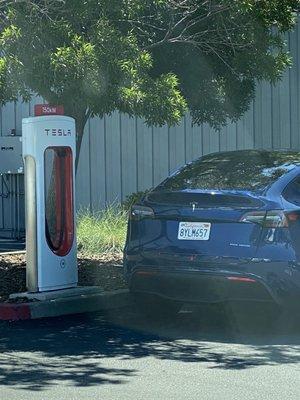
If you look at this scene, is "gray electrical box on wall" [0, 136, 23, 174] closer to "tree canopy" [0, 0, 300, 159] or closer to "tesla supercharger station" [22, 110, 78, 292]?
"tree canopy" [0, 0, 300, 159]

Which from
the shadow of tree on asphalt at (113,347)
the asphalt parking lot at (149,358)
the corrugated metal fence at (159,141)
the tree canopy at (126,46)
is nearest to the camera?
the asphalt parking lot at (149,358)

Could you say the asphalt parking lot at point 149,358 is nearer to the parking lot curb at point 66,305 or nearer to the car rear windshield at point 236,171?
the parking lot curb at point 66,305

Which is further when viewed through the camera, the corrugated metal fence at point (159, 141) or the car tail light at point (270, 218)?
the corrugated metal fence at point (159, 141)

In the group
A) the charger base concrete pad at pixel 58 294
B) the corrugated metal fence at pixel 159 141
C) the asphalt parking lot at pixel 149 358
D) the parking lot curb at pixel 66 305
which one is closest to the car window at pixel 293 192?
the asphalt parking lot at pixel 149 358

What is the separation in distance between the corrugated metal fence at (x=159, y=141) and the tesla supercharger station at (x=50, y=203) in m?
6.75

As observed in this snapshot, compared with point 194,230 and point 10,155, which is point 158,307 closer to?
point 194,230

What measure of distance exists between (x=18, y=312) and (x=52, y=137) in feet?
6.29

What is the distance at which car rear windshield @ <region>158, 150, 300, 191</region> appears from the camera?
838 centimetres

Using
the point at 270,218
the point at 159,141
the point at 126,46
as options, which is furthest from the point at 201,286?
the point at 159,141

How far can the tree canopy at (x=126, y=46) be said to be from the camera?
8.77 metres

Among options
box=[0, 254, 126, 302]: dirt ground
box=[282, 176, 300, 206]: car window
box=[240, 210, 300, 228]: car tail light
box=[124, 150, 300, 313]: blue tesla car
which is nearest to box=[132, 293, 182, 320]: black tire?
box=[124, 150, 300, 313]: blue tesla car

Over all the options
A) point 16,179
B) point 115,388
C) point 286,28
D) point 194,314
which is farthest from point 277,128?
point 115,388

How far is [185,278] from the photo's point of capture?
8.13 metres

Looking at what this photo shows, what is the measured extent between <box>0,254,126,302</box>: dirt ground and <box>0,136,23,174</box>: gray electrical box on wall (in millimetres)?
4196
